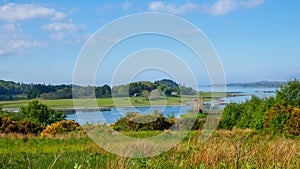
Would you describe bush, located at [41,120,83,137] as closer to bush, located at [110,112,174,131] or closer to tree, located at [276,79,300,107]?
bush, located at [110,112,174,131]

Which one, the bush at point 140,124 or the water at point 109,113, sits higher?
the water at point 109,113

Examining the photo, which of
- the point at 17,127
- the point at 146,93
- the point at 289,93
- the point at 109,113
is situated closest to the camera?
the point at 109,113

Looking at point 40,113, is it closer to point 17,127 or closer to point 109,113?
point 17,127

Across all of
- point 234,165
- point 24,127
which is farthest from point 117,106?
point 24,127

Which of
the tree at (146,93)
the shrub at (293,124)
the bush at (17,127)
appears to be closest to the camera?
the tree at (146,93)

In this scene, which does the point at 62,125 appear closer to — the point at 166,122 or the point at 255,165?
the point at 166,122

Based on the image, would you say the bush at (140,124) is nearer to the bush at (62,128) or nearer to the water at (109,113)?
the bush at (62,128)

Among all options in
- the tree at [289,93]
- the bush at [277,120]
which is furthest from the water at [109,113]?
the tree at [289,93]

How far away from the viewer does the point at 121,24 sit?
6117 mm

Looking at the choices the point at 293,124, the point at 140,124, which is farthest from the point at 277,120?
the point at 140,124

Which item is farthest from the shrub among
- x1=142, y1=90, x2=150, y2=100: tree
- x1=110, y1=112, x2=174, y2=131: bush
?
x1=142, y1=90, x2=150, y2=100: tree

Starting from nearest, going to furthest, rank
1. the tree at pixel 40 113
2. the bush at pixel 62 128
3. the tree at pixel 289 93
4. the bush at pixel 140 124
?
the bush at pixel 140 124
the bush at pixel 62 128
the tree at pixel 289 93
the tree at pixel 40 113

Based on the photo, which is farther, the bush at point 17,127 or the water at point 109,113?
the bush at point 17,127

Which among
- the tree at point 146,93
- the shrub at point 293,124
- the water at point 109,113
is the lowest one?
the shrub at point 293,124
